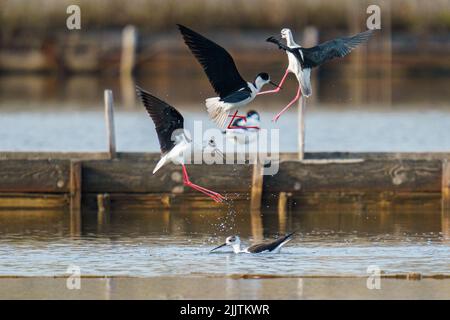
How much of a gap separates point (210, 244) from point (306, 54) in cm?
289

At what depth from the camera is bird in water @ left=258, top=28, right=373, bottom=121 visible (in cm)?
1316

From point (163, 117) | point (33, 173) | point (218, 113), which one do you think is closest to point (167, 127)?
point (163, 117)

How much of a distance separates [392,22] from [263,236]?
2805 centimetres

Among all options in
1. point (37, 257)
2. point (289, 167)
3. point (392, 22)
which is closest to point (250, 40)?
point (392, 22)

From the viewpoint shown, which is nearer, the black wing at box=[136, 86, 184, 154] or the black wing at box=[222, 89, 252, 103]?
the black wing at box=[222, 89, 252, 103]

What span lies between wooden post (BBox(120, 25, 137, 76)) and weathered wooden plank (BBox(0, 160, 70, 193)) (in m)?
23.7

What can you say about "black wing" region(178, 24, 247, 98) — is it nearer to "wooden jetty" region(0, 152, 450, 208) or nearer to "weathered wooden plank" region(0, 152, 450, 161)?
"wooden jetty" region(0, 152, 450, 208)

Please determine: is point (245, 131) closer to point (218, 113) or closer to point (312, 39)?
point (218, 113)

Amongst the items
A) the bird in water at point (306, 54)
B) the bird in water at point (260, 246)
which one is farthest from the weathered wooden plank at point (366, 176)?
the bird in water at point (306, 54)

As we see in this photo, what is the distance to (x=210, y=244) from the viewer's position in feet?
50.3

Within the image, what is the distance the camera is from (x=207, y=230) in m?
16.4

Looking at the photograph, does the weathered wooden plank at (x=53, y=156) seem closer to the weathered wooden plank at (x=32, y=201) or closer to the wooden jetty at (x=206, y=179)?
the wooden jetty at (x=206, y=179)

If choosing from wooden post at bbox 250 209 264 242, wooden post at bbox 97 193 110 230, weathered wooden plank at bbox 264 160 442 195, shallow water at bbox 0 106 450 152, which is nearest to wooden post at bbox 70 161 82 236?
wooden post at bbox 97 193 110 230

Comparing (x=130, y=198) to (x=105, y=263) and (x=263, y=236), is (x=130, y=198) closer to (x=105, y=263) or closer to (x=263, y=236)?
(x=263, y=236)
